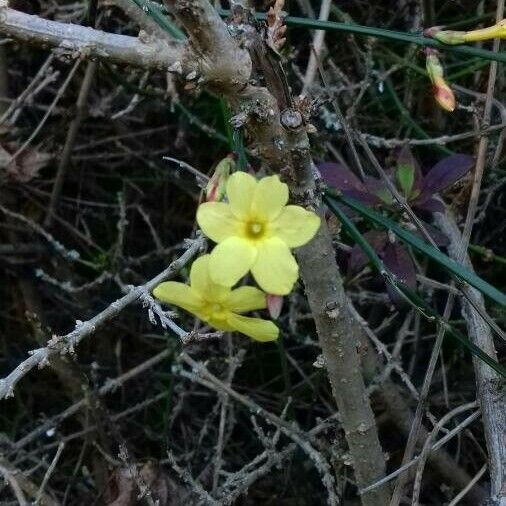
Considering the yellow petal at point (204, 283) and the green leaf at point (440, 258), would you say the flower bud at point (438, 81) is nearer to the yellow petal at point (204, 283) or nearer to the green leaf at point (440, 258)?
the green leaf at point (440, 258)

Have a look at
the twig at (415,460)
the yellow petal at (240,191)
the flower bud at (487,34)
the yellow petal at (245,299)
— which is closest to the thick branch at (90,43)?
the yellow petal at (240,191)

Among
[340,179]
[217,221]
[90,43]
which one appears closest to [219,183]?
[217,221]

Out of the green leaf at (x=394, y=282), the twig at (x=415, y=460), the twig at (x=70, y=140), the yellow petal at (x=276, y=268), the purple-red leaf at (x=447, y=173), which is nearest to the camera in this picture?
the yellow petal at (x=276, y=268)

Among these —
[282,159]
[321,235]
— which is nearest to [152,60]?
[282,159]

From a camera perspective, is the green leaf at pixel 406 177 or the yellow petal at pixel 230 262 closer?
the yellow petal at pixel 230 262

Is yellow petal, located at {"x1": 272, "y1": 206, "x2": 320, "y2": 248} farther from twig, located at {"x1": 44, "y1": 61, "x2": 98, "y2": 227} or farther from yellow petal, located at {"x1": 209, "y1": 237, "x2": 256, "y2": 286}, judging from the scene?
twig, located at {"x1": 44, "y1": 61, "x2": 98, "y2": 227}
